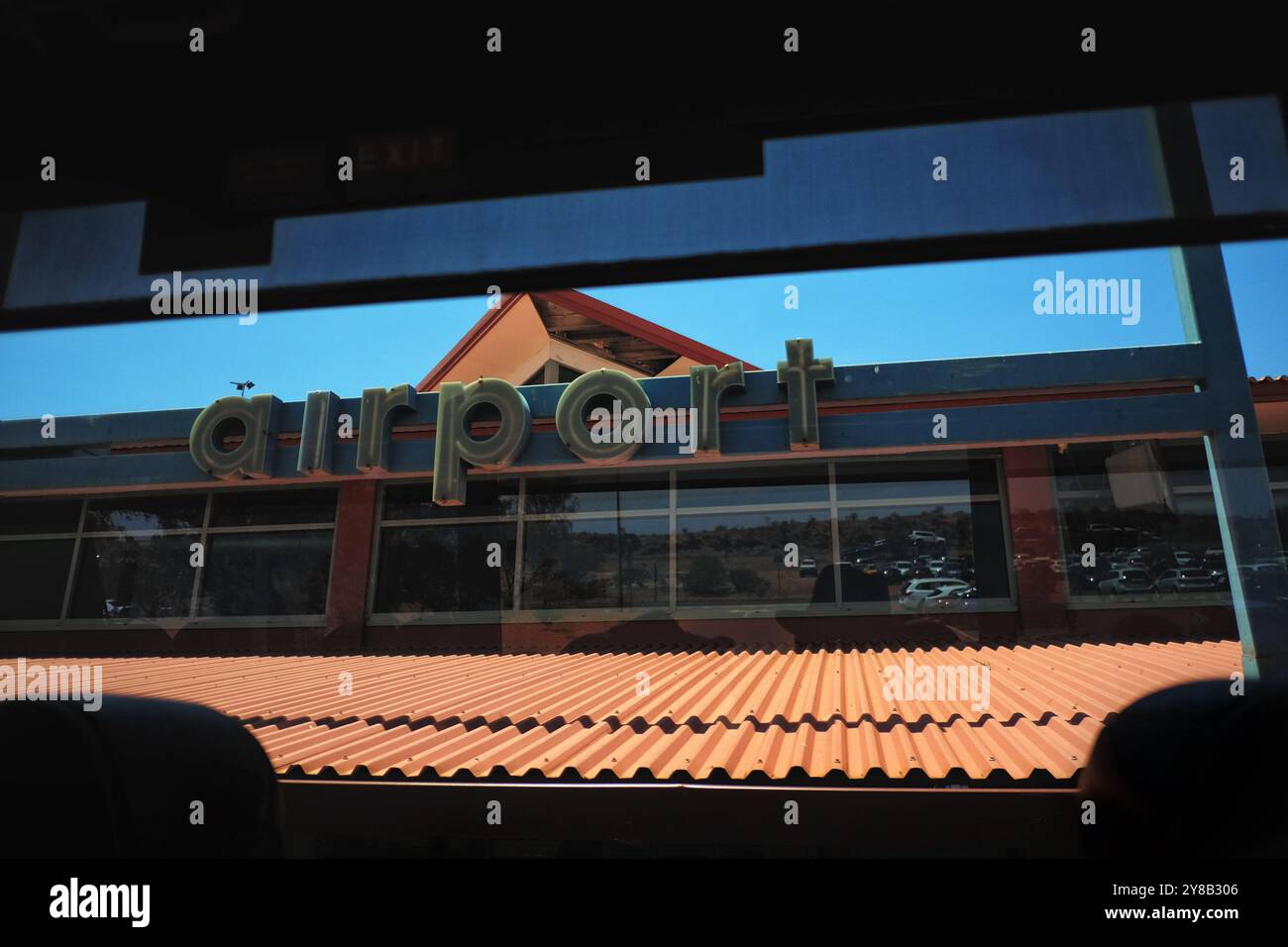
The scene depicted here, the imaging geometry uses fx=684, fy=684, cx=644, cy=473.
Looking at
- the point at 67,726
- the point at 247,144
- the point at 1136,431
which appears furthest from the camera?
the point at 1136,431

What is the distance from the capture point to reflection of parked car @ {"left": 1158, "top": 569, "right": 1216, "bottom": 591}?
17.3 ft

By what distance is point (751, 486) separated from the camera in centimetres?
616

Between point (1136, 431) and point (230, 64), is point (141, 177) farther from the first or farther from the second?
point (1136, 431)

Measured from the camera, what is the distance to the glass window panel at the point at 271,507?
21.0ft

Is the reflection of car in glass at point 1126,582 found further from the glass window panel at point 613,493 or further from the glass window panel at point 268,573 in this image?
the glass window panel at point 268,573

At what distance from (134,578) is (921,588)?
6.83m

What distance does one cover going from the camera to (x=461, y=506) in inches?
266

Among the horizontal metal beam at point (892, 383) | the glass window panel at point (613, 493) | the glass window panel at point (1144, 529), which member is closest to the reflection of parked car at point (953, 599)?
the glass window panel at point (1144, 529)

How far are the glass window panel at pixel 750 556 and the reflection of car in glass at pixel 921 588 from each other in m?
0.71

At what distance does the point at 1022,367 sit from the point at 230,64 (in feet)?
18.8

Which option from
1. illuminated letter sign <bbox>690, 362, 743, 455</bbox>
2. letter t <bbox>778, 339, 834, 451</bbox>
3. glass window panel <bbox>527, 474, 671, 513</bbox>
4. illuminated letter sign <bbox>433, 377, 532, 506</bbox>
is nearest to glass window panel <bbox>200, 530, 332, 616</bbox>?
illuminated letter sign <bbox>433, 377, 532, 506</bbox>

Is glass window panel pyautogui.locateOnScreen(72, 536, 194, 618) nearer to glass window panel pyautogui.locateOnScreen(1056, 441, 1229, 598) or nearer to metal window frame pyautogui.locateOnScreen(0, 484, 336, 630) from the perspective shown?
metal window frame pyautogui.locateOnScreen(0, 484, 336, 630)

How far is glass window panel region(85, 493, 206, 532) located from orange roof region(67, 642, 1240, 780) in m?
1.34
